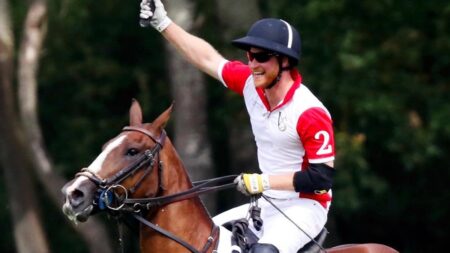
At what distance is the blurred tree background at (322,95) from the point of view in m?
17.2

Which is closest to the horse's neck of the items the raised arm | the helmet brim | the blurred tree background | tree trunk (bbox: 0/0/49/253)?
the helmet brim

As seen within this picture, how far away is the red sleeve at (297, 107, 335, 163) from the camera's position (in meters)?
7.13

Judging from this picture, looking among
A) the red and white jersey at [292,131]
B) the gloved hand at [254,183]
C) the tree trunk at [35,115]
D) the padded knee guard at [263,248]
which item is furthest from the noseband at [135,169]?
the tree trunk at [35,115]

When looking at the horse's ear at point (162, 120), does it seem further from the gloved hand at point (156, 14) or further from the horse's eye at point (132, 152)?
the gloved hand at point (156, 14)

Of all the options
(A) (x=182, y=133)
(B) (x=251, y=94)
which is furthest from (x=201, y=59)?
(A) (x=182, y=133)

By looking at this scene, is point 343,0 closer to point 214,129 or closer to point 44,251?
point 214,129

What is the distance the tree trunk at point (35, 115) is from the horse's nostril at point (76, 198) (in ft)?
33.7

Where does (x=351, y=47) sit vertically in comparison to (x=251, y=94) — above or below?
below

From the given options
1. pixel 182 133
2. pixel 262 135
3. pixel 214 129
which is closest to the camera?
pixel 262 135

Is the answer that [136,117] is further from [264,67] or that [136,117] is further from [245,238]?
[245,238]

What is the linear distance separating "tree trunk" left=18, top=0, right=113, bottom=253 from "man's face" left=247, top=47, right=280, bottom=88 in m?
9.86

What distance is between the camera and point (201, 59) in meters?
8.10

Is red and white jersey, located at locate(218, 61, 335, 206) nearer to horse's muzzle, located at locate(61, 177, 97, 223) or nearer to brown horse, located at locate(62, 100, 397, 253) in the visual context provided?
brown horse, located at locate(62, 100, 397, 253)

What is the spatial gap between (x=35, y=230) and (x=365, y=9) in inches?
227
